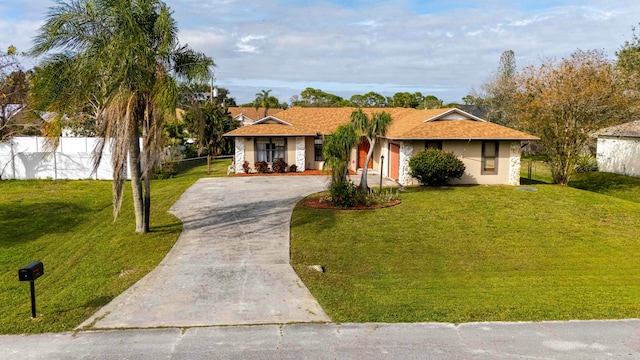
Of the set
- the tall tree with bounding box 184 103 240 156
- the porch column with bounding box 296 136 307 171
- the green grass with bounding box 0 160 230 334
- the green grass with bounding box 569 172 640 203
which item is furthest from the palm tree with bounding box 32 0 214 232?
the green grass with bounding box 569 172 640 203

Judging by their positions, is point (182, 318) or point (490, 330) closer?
point (490, 330)

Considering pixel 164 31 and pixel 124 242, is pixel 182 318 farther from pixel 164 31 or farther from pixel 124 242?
pixel 164 31

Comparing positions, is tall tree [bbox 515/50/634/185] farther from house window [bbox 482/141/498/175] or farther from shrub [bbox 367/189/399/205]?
shrub [bbox 367/189/399/205]

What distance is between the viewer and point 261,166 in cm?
2745

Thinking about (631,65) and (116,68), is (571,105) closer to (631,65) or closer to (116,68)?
(631,65)

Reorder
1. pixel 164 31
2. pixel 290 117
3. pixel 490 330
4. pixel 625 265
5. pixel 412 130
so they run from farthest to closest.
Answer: pixel 290 117, pixel 412 130, pixel 164 31, pixel 625 265, pixel 490 330

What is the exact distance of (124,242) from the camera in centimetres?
1385

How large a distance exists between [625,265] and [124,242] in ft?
45.2

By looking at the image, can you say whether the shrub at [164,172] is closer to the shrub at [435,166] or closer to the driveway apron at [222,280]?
the driveway apron at [222,280]

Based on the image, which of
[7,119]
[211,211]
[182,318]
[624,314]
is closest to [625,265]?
[624,314]

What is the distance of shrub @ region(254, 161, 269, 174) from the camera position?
90.1 ft

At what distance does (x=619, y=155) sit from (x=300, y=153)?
20521 millimetres

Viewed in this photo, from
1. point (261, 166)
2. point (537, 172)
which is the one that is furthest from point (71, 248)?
point (537, 172)

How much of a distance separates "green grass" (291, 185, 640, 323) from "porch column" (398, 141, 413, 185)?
3.05m
